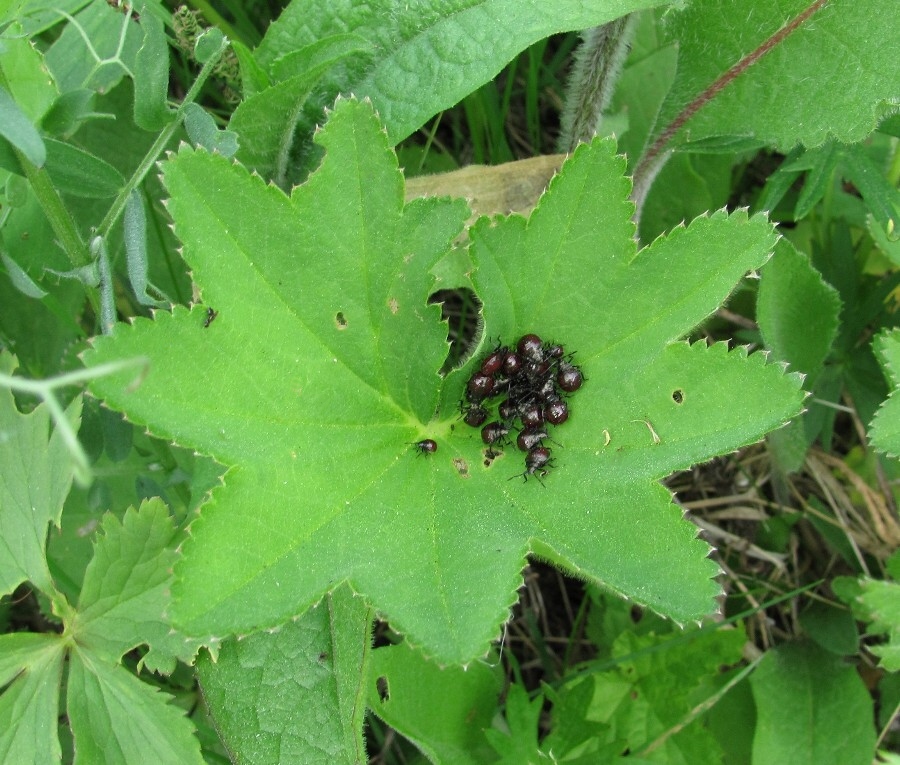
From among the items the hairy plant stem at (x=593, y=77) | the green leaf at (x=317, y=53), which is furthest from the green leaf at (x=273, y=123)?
the hairy plant stem at (x=593, y=77)

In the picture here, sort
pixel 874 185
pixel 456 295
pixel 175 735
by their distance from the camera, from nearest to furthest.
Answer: pixel 175 735 → pixel 874 185 → pixel 456 295

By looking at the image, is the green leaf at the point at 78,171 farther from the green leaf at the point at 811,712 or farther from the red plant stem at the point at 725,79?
the green leaf at the point at 811,712

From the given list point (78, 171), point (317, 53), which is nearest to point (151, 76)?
point (78, 171)

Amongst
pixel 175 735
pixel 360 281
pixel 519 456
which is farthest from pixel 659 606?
pixel 175 735

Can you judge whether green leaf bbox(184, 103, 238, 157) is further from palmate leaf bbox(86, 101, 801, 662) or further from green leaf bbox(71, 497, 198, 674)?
green leaf bbox(71, 497, 198, 674)

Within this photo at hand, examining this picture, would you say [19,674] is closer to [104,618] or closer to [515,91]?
[104,618]

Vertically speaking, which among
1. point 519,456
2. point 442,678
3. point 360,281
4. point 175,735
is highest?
point 360,281
